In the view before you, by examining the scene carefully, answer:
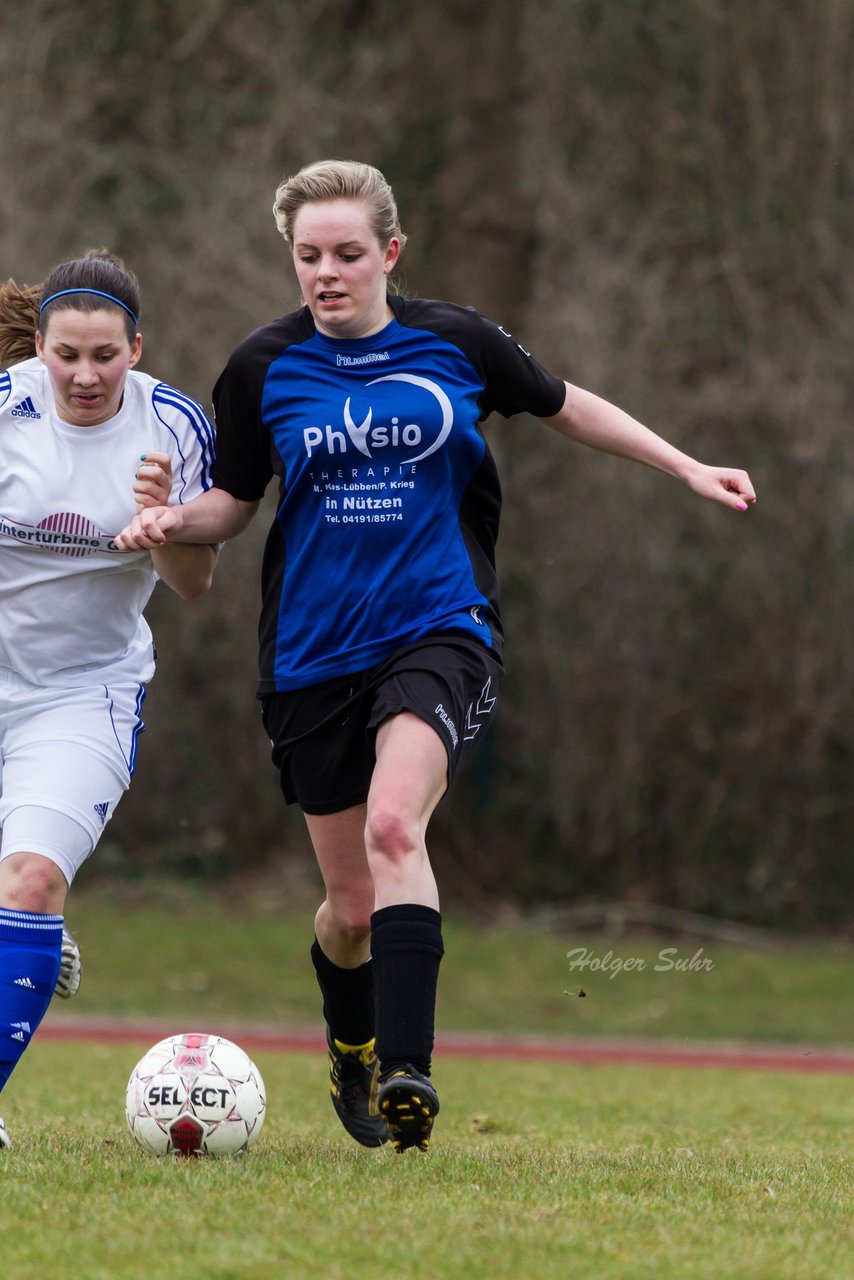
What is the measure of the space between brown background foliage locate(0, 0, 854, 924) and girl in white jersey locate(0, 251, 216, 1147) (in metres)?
10.8

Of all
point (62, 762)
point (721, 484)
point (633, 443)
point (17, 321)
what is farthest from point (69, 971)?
point (721, 484)

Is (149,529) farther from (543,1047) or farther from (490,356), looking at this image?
(543,1047)

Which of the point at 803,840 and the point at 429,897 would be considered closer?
the point at 429,897

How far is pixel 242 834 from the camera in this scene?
17.1 m

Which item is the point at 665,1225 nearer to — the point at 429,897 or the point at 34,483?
the point at 429,897

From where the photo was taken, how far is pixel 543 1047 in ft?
42.6

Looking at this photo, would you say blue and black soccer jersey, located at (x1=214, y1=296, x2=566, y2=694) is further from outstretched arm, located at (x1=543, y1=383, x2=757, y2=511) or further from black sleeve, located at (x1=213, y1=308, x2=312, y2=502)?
outstretched arm, located at (x1=543, y1=383, x2=757, y2=511)

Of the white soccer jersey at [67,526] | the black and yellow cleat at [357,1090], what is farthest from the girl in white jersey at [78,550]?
the black and yellow cleat at [357,1090]

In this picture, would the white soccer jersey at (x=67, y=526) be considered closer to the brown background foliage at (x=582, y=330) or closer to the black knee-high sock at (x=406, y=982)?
the black knee-high sock at (x=406, y=982)

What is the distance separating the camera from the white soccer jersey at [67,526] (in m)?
4.90

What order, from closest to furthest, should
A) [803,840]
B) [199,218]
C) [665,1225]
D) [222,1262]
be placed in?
[222,1262] → [665,1225] → [803,840] → [199,218]

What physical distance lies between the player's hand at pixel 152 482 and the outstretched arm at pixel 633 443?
1.16 m

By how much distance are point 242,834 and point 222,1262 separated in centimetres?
1402

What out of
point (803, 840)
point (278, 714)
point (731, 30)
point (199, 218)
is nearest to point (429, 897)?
point (278, 714)
